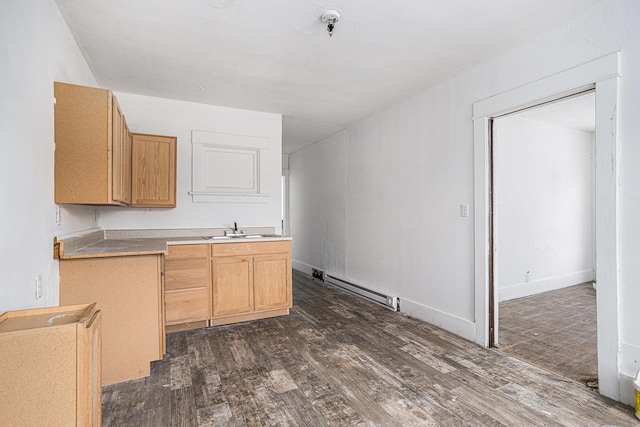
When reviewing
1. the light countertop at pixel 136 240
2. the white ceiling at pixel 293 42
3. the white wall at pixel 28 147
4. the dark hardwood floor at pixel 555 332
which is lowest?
the dark hardwood floor at pixel 555 332

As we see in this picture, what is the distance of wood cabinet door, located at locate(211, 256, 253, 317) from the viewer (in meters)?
3.32

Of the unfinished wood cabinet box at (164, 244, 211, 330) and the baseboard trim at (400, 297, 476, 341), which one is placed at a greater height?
the unfinished wood cabinet box at (164, 244, 211, 330)

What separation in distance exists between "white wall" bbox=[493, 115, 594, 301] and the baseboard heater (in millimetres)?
1498

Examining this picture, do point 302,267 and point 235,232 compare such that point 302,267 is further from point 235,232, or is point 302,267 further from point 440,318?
point 440,318

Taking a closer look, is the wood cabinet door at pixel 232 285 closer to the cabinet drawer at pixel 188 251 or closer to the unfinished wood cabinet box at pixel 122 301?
the cabinet drawer at pixel 188 251

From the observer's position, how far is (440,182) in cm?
330

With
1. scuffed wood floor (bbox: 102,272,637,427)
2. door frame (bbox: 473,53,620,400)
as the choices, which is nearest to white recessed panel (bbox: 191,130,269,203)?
scuffed wood floor (bbox: 102,272,637,427)

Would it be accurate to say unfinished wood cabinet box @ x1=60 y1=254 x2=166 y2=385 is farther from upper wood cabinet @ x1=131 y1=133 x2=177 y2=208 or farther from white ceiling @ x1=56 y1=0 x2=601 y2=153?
white ceiling @ x1=56 y1=0 x2=601 y2=153

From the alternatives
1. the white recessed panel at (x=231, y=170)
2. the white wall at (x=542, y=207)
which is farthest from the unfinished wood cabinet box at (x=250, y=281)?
the white wall at (x=542, y=207)

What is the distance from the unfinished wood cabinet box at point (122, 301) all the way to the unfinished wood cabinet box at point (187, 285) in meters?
0.75

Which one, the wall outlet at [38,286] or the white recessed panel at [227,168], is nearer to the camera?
the wall outlet at [38,286]

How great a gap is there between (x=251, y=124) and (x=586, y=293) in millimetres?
5262

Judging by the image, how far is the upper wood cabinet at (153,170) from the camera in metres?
3.28

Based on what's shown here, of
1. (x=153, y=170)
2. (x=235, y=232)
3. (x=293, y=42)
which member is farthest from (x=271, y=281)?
(x=293, y=42)
